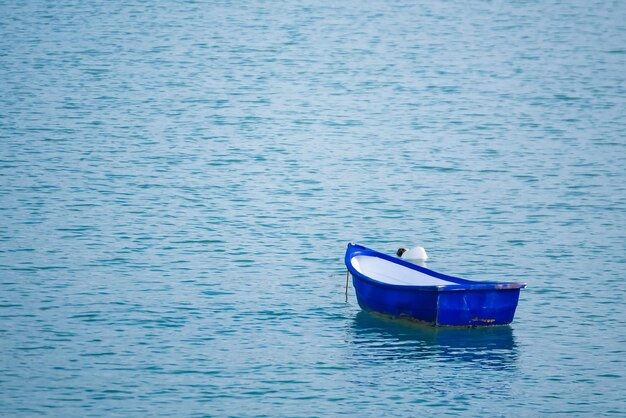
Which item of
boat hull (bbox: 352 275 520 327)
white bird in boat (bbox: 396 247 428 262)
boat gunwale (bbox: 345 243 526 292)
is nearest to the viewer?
boat gunwale (bbox: 345 243 526 292)

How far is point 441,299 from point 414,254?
4.24 m

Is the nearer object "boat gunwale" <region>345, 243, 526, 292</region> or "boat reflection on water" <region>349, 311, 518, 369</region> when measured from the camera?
"boat reflection on water" <region>349, 311, 518, 369</region>

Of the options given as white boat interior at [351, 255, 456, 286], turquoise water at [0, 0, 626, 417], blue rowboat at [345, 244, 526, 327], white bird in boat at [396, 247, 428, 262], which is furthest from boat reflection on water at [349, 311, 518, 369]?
white bird in boat at [396, 247, 428, 262]

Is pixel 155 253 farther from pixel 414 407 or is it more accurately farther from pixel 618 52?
pixel 618 52

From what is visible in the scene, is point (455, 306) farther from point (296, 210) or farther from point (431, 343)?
point (296, 210)

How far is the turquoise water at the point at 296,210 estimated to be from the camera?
26.3 m

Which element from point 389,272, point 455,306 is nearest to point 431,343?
point 455,306

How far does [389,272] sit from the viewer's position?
31188mm

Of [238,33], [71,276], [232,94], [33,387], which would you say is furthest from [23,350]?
[238,33]

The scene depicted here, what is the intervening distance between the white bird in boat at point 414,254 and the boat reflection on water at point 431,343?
→ 2.77 metres

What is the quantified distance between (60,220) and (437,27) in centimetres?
5063

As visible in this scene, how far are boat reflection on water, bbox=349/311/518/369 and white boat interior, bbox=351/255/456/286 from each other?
56.6 inches

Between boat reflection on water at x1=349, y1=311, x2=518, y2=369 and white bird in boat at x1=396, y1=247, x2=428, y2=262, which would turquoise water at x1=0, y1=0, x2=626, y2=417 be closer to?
boat reflection on water at x1=349, y1=311, x2=518, y2=369

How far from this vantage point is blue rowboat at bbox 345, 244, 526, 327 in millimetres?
27781
